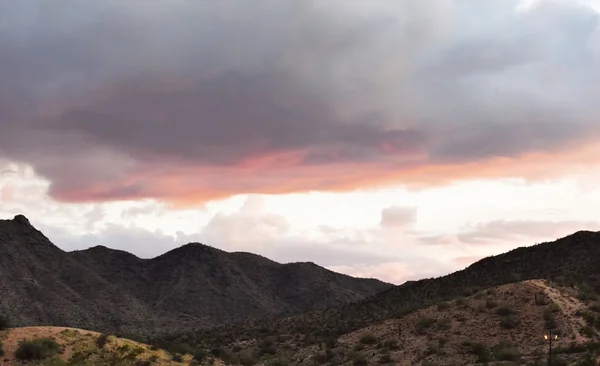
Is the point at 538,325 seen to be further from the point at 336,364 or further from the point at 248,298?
the point at 248,298

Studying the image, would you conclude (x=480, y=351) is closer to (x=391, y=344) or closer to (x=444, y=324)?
(x=391, y=344)

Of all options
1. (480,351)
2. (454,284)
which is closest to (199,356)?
(480,351)

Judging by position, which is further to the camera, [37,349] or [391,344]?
[391,344]

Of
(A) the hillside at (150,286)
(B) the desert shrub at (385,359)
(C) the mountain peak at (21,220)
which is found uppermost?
(C) the mountain peak at (21,220)

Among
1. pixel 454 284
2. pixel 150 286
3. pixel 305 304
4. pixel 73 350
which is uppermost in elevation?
pixel 150 286

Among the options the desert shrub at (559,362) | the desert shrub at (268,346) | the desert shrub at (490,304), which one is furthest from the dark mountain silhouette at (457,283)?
the desert shrub at (559,362)

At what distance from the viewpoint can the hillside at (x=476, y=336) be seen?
4378cm

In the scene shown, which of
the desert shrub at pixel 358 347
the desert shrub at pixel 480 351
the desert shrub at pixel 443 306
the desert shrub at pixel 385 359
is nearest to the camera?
the desert shrub at pixel 480 351

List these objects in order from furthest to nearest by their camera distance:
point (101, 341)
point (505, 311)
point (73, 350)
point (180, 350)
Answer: point (505, 311) < point (180, 350) < point (101, 341) < point (73, 350)

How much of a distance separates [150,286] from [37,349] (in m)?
120

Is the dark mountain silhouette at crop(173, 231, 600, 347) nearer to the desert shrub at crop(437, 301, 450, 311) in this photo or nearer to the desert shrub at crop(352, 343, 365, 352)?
the desert shrub at crop(437, 301, 450, 311)

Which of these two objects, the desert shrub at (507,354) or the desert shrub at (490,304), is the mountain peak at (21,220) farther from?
the desert shrub at (507,354)

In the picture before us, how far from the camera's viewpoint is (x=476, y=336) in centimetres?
4894

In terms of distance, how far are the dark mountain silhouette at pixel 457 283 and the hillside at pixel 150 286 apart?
32.9 m
